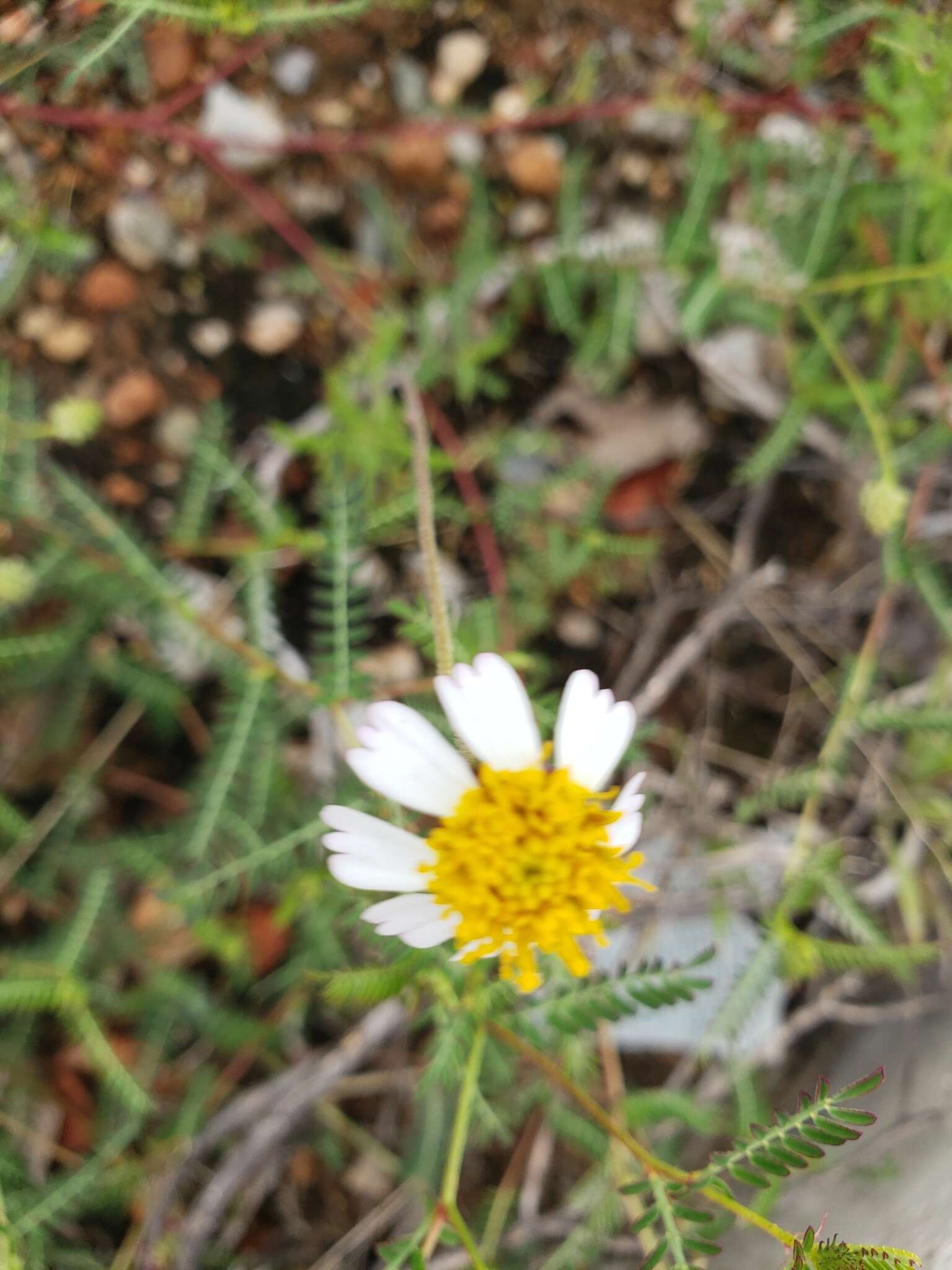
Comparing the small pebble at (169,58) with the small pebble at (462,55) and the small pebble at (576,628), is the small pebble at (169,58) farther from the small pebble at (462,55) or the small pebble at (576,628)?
the small pebble at (576,628)

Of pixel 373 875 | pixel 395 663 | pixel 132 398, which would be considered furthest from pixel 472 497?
pixel 373 875

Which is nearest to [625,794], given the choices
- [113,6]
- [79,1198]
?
[113,6]

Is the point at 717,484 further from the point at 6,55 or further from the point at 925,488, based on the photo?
the point at 6,55

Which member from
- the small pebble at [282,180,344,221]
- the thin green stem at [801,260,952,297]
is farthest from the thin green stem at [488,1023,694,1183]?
the small pebble at [282,180,344,221]

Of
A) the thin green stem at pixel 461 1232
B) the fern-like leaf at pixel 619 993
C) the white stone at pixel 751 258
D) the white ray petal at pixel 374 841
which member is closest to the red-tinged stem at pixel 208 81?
the white stone at pixel 751 258

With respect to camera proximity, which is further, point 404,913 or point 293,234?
point 293,234

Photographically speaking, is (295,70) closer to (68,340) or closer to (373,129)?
(373,129)

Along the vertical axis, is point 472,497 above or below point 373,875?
below
